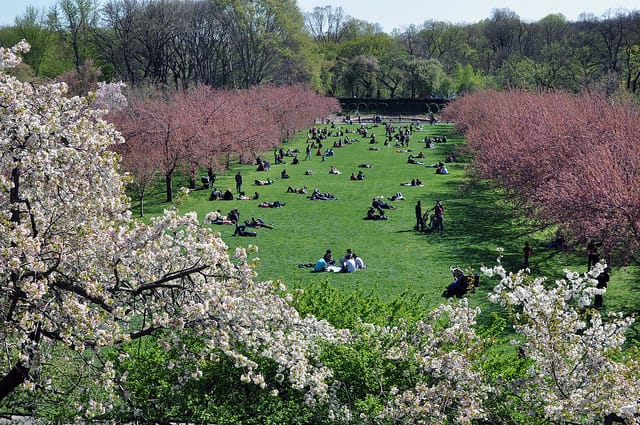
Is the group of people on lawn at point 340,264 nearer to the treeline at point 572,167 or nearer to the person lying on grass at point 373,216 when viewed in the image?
the treeline at point 572,167

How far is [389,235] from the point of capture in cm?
2766

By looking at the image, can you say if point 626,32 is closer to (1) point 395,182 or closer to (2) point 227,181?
(1) point 395,182

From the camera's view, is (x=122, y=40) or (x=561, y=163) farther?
(x=122, y=40)

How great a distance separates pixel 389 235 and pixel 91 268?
2018 centimetres

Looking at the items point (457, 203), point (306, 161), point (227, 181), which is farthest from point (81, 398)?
point (306, 161)

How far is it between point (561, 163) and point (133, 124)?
24439 millimetres

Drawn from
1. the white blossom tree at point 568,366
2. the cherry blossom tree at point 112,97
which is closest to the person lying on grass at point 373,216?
the white blossom tree at point 568,366

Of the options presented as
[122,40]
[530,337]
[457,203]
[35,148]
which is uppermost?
[122,40]

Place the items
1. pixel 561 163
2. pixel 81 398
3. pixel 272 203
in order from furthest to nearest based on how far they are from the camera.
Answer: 1. pixel 272 203
2. pixel 561 163
3. pixel 81 398

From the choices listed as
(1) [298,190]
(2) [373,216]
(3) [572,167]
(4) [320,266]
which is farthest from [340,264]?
(1) [298,190]

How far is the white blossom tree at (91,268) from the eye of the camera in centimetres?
781

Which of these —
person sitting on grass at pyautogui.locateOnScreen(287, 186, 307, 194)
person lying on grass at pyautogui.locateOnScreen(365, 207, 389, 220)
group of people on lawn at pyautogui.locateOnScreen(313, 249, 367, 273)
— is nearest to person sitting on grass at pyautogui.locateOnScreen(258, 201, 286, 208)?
person sitting on grass at pyautogui.locateOnScreen(287, 186, 307, 194)

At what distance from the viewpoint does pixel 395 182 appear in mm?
42188

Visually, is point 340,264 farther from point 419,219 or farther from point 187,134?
point 187,134
